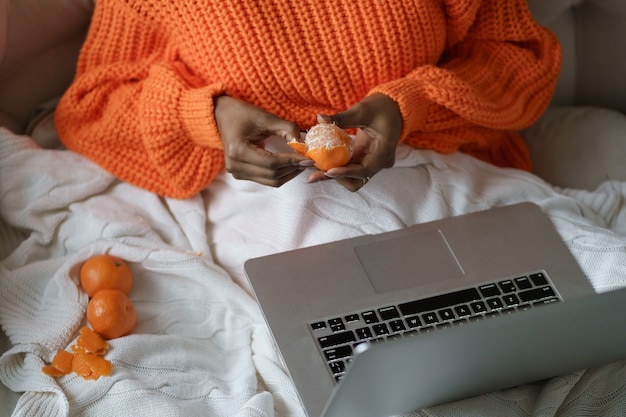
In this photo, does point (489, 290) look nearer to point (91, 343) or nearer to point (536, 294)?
point (536, 294)

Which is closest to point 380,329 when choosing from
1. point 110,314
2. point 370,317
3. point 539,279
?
point 370,317

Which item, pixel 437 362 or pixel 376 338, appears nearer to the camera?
pixel 437 362

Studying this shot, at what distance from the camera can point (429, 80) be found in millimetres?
1187

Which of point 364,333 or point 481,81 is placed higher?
point 481,81

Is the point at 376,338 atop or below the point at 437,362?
below

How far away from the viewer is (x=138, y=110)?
1228 millimetres

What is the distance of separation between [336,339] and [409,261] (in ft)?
0.57

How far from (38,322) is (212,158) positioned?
35 centimetres

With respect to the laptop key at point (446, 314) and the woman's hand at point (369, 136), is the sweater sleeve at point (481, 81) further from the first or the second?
the laptop key at point (446, 314)

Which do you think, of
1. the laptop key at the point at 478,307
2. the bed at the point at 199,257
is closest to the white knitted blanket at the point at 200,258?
the bed at the point at 199,257

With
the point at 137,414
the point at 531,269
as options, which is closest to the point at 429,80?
the point at 531,269

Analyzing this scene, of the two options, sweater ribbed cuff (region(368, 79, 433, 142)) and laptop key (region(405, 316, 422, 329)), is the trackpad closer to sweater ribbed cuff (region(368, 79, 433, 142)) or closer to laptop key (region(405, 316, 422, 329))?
laptop key (region(405, 316, 422, 329))

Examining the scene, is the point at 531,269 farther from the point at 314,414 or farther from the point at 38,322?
the point at 38,322

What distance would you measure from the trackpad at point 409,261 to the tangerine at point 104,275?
33cm
